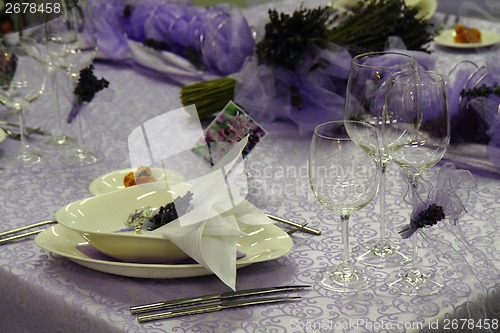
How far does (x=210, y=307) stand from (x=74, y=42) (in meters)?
0.84

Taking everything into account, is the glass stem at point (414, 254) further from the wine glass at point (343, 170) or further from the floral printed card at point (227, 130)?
the floral printed card at point (227, 130)

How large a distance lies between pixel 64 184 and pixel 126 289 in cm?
46

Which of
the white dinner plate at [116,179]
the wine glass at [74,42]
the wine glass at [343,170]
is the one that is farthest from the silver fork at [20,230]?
the wine glass at [343,170]

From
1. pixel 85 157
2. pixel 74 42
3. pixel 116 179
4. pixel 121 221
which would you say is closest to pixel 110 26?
pixel 74 42

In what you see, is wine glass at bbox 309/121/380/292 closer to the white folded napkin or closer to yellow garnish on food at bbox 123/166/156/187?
the white folded napkin

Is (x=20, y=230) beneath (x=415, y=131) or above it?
beneath

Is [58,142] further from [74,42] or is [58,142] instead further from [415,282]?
[415,282]

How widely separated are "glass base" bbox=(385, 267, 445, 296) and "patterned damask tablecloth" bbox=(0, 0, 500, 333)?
0.01m

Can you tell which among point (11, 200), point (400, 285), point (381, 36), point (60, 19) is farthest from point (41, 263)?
point (381, 36)

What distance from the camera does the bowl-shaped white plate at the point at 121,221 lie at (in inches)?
44.8

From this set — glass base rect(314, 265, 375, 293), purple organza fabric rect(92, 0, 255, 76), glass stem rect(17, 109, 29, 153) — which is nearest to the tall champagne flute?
glass stem rect(17, 109, 29, 153)

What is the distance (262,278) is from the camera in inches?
45.3

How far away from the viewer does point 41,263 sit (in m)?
1.23

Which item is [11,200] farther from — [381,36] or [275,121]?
[381,36]
